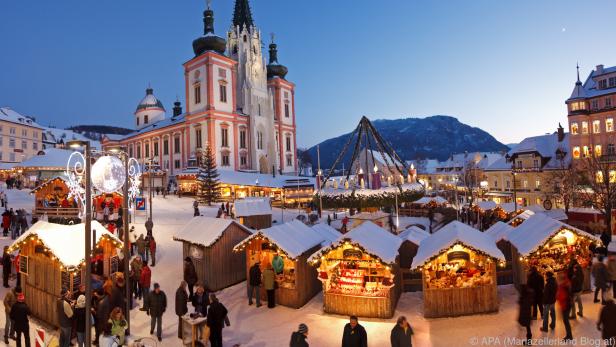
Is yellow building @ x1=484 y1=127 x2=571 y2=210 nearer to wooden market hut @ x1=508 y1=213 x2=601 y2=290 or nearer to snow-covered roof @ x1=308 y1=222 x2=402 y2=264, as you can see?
wooden market hut @ x1=508 y1=213 x2=601 y2=290

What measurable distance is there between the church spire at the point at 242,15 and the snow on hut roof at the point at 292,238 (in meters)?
61.4

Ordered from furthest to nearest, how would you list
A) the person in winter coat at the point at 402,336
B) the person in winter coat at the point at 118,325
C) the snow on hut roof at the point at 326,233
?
the snow on hut roof at the point at 326,233 < the person in winter coat at the point at 118,325 < the person in winter coat at the point at 402,336

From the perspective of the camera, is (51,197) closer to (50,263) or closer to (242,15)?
(50,263)

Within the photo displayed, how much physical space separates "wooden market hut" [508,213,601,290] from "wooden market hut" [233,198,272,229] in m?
13.7

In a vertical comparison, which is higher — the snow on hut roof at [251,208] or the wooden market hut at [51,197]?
the wooden market hut at [51,197]

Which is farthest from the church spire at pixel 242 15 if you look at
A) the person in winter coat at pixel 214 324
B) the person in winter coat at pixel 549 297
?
the person in winter coat at pixel 549 297

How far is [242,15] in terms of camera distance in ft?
227

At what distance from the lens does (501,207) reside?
3145cm

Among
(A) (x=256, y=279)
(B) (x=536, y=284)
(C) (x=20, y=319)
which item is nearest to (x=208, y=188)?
(A) (x=256, y=279)

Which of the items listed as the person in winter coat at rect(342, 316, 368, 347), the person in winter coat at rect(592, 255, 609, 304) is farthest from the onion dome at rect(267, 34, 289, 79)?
the person in winter coat at rect(342, 316, 368, 347)

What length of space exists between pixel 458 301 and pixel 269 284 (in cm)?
572

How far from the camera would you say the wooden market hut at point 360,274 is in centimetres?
1148

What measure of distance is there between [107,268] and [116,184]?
11.4ft

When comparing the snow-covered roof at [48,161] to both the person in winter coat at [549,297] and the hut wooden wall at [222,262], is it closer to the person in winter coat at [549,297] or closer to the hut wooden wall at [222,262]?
the hut wooden wall at [222,262]
